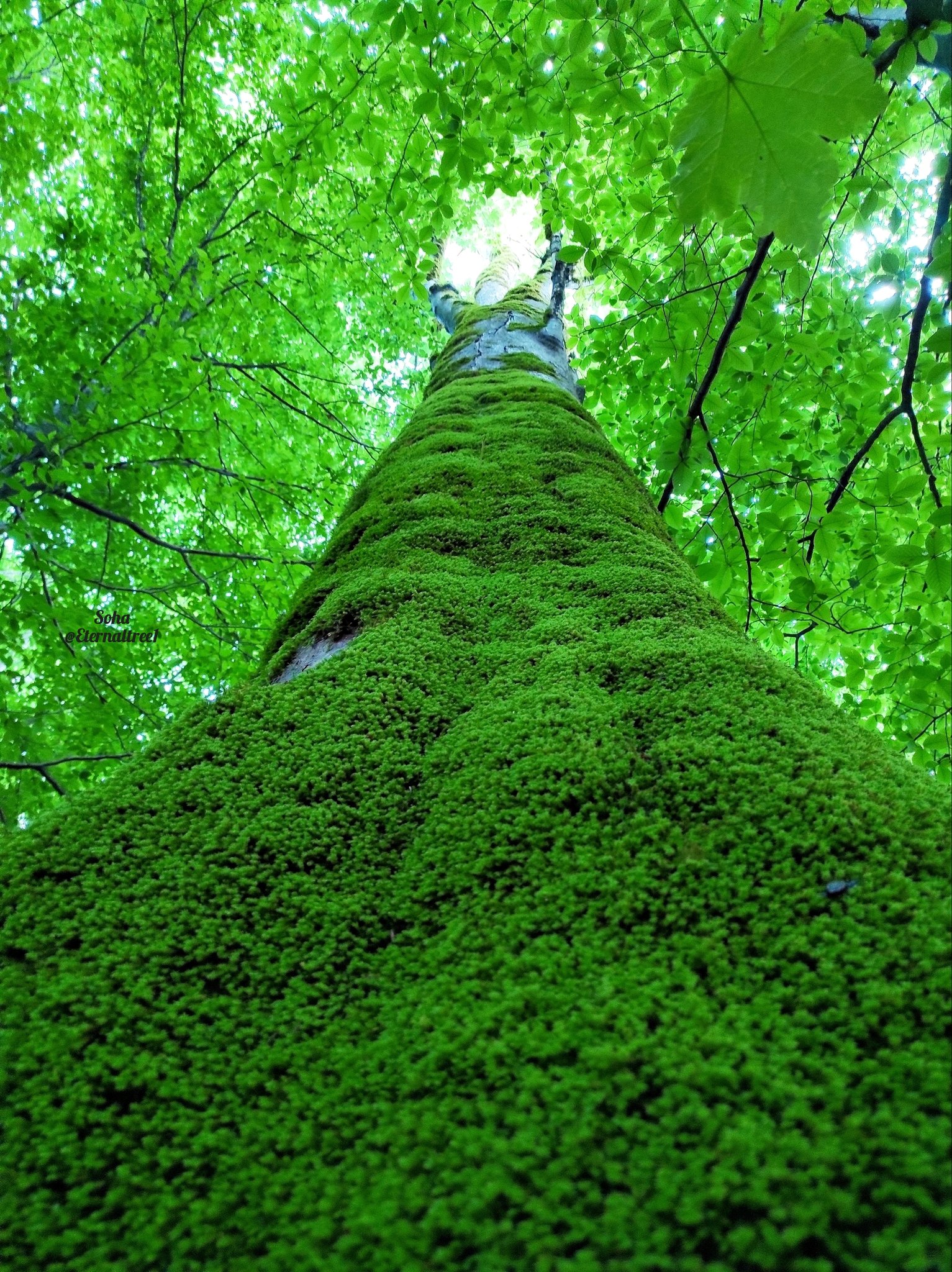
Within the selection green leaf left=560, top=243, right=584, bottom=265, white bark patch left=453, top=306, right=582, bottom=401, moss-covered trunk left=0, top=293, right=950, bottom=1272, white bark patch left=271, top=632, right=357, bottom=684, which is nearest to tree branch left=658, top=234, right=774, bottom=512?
green leaf left=560, top=243, right=584, bottom=265

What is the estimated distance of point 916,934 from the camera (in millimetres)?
878

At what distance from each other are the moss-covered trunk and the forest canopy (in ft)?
3.05

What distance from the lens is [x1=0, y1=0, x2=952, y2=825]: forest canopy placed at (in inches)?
81.9

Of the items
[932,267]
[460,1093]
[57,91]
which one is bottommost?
[460,1093]

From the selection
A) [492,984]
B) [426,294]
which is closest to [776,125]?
[492,984]

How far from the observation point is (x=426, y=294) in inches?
125

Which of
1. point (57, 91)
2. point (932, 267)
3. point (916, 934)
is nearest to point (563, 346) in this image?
point (932, 267)

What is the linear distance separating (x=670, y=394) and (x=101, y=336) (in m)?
4.59

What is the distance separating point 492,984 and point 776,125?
4.29 feet

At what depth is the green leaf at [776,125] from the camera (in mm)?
952

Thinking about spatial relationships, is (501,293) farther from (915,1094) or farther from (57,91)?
(915,1094)

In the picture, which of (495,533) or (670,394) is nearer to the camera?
(495,533)

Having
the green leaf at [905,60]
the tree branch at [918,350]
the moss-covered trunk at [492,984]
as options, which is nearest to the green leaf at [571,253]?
the green leaf at [905,60]

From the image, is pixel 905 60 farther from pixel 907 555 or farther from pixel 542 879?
pixel 542 879
